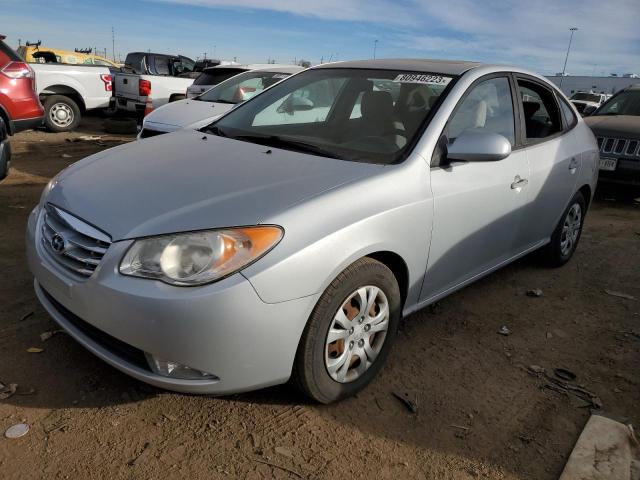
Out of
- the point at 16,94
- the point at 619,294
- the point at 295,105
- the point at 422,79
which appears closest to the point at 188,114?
the point at 16,94

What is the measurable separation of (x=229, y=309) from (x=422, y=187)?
1.26 meters

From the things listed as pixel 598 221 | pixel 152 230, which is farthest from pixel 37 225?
pixel 598 221

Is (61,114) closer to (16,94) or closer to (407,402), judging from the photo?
(16,94)

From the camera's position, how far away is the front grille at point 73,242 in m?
2.18

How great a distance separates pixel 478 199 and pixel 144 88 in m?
9.25

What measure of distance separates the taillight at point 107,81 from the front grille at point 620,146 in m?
9.72

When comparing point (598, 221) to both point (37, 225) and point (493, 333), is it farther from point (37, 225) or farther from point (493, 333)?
point (37, 225)

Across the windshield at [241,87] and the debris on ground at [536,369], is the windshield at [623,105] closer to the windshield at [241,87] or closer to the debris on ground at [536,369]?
the windshield at [241,87]

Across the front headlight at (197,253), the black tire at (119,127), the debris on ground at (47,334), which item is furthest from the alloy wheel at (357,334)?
the black tire at (119,127)

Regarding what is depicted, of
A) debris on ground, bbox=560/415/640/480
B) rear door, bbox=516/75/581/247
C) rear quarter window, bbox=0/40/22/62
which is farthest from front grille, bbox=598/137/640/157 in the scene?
rear quarter window, bbox=0/40/22/62

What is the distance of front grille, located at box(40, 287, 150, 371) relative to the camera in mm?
2160

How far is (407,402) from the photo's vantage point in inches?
103

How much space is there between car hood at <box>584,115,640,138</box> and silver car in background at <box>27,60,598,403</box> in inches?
166

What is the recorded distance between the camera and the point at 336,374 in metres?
2.49
